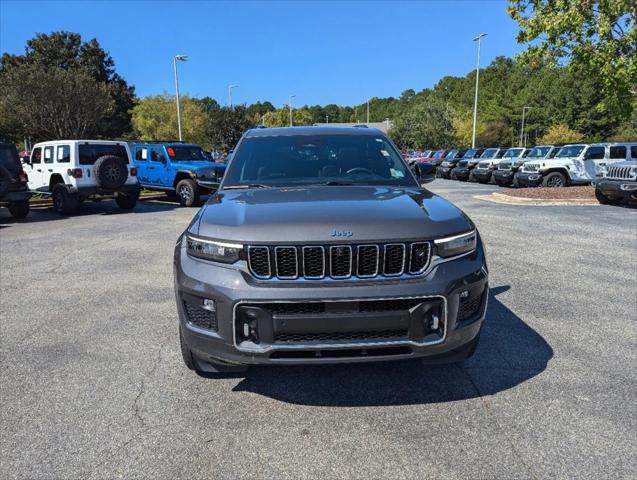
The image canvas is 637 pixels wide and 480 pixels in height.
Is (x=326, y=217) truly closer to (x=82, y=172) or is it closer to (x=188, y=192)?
(x=82, y=172)

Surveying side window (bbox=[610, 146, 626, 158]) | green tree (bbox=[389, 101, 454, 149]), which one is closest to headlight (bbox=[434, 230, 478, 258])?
side window (bbox=[610, 146, 626, 158])

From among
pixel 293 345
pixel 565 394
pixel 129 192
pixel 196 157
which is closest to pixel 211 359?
pixel 293 345

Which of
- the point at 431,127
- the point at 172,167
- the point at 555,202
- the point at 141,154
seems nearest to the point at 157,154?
the point at 172,167

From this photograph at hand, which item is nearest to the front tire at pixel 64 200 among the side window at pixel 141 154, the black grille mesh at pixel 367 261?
the side window at pixel 141 154

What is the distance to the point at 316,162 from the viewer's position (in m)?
4.07

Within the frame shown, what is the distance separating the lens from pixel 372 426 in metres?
2.81

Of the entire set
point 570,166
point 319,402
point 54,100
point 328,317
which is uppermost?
point 54,100

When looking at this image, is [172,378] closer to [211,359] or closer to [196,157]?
[211,359]

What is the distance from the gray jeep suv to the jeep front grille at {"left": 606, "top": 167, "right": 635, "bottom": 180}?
12168 millimetres

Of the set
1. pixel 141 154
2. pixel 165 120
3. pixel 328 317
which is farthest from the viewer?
pixel 165 120

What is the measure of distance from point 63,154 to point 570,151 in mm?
17161

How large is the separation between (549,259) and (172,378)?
569 centimetres

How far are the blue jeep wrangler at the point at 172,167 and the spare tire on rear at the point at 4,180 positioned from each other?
4.79m

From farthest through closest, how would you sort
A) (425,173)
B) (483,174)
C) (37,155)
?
(483,174), (37,155), (425,173)
